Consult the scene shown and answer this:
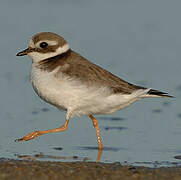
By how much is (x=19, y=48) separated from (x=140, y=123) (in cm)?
507

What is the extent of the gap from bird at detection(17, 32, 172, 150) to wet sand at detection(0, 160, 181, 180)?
1207mm

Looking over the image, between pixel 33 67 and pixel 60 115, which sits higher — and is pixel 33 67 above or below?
above

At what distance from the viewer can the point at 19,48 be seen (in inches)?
567

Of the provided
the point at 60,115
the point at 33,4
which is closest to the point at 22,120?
the point at 60,115

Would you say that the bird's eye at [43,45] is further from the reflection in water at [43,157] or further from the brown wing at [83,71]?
the reflection in water at [43,157]

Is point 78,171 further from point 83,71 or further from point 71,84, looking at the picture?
point 83,71

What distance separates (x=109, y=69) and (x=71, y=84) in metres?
5.28

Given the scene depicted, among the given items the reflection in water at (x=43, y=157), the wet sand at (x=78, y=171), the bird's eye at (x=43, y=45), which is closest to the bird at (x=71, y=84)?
the bird's eye at (x=43, y=45)

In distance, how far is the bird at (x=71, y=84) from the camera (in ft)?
27.4

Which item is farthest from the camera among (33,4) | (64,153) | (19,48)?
(33,4)

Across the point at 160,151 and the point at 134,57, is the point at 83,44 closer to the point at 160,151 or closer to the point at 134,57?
the point at 134,57

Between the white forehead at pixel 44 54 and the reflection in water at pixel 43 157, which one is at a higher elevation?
the white forehead at pixel 44 54

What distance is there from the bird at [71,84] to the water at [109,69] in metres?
0.54

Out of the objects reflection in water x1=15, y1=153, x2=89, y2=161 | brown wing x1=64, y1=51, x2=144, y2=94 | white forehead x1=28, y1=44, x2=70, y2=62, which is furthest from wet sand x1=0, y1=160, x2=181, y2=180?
white forehead x1=28, y1=44, x2=70, y2=62
